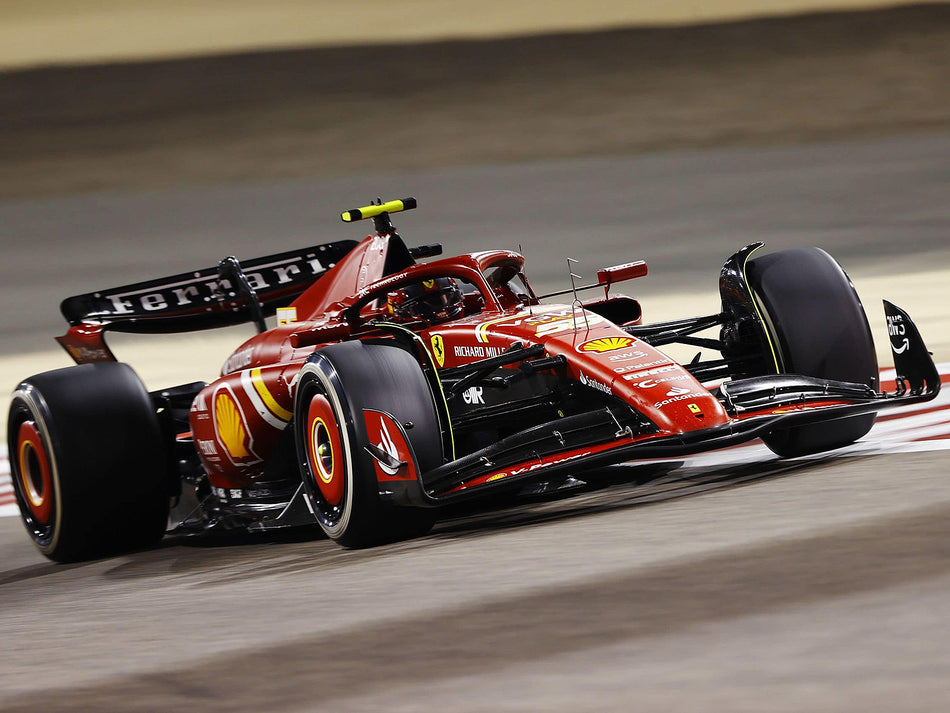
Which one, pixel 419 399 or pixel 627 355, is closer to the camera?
pixel 419 399

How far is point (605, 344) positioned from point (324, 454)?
4.35 feet

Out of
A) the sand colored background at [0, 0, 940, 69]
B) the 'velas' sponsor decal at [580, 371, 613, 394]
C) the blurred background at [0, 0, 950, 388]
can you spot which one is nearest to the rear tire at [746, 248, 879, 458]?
the 'velas' sponsor decal at [580, 371, 613, 394]

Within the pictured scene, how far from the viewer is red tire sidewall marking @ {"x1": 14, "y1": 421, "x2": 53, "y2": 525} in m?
7.93

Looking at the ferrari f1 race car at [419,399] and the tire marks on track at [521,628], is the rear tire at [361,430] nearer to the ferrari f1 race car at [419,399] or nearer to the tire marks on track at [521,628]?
the ferrari f1 race car at [419,399]

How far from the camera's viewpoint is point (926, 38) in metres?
34.4

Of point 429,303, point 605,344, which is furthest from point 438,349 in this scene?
point 605,344

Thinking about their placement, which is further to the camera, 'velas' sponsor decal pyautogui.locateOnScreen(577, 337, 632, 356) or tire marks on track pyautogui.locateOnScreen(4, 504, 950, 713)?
'velas' sponsor decal pyautogui.locateOnScreen(577, 337, 632, 356)

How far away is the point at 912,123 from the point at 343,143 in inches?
429

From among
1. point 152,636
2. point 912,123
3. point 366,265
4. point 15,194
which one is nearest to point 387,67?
point 15,194

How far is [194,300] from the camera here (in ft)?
30.5

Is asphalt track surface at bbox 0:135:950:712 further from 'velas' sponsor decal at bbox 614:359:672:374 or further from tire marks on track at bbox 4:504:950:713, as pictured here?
'velas' sponsor decal at bbox 614:359:672:374

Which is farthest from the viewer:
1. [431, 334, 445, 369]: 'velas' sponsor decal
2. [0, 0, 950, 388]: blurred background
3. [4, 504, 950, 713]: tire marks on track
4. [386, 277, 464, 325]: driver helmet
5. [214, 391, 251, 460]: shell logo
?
[0, 0, 950, 388]: blurred background

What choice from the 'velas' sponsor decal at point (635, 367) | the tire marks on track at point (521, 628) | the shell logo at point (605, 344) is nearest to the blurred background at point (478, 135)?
the shell logo at point (605, 344)

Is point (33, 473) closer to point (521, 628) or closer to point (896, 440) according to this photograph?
point (521, 628)
